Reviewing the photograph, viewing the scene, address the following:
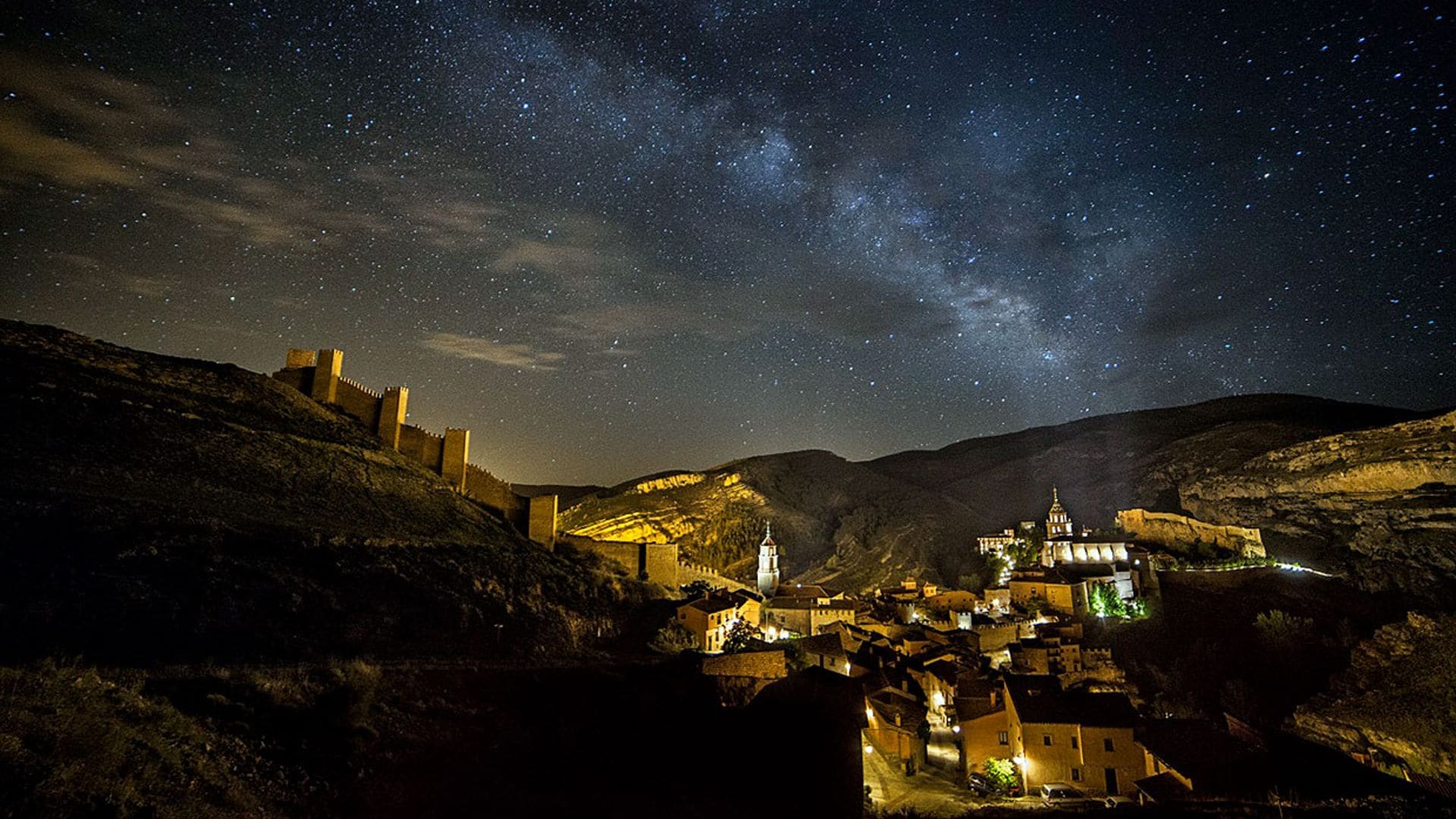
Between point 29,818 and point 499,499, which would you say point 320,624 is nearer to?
point 29,818

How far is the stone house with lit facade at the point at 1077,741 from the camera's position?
23953 mm

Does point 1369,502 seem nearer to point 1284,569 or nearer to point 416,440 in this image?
point 1284,569

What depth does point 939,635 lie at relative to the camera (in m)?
41.7

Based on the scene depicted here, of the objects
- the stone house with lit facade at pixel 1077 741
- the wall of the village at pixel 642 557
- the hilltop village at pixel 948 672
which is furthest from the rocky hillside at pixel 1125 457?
the wall of the village at pixel 642 557

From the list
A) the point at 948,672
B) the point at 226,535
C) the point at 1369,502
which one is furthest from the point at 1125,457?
the point at 226,535

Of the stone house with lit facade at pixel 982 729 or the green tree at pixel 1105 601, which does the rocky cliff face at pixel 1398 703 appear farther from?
the stone house with lit facade at pixel 982 729

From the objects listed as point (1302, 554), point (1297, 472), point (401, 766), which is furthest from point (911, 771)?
point (1297, 472)

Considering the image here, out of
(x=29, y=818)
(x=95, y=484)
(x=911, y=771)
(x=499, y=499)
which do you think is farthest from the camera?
(x=499, y=499)

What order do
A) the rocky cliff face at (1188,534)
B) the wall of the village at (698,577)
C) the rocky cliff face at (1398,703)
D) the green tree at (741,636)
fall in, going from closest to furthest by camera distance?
the rocky cliff face at (1398,703), the green tree at (741,636), the wall of the village at (698,577), the rocky cliff face at (1188,534)

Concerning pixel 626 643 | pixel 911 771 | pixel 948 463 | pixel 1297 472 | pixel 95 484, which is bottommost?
pixel 911 771

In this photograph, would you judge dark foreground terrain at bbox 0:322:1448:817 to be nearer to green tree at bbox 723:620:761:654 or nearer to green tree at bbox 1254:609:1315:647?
green tree at bbox 723:620:761:654

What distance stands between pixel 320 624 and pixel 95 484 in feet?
26.0

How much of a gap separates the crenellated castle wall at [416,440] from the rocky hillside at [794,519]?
5740 centimetres

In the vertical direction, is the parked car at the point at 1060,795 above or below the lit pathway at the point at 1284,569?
below
